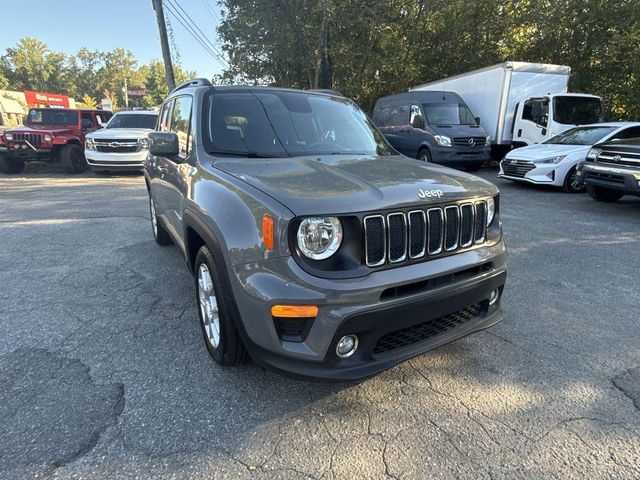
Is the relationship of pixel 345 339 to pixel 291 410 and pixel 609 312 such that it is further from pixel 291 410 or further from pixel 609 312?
pixel 609 312

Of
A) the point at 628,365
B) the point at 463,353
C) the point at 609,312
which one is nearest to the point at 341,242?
the point at 463,353

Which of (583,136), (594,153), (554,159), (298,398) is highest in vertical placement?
(583,136)

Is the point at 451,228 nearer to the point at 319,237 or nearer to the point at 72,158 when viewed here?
the point at 319,237

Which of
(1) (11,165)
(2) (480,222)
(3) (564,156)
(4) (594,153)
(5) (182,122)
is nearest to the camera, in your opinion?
(2) (480,222)

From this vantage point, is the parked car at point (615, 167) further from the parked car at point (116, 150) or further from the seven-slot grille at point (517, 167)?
the parked car at point (116, 150)

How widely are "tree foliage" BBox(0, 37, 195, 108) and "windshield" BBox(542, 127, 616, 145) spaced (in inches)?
2988

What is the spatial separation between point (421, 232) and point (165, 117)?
3.51 meters

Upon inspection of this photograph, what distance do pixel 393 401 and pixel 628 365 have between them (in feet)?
5.46

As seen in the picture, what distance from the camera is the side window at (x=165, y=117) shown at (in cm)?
447

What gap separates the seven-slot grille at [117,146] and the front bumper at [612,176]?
10.7m

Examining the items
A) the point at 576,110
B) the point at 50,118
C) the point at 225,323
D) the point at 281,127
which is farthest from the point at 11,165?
the point at 576,110

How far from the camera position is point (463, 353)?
294 centimetres

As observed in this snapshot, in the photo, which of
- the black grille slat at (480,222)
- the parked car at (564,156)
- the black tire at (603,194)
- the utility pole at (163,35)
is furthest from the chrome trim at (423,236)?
the utility pole at (163,35)

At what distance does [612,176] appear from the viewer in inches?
280
